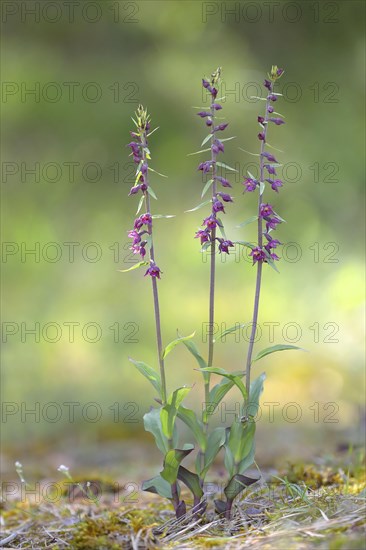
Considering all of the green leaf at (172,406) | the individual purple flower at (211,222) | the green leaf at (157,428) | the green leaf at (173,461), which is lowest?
the green leaf at (173,461)

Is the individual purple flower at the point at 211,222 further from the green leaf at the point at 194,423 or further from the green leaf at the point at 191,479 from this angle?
the green leaf at the point at 191,479

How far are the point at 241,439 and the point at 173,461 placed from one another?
0.28 m

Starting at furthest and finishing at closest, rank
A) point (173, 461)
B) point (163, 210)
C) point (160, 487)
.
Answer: point (163, 210), point (160, 487), point (173, 461)

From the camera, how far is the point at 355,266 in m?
5.93

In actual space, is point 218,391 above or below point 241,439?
above

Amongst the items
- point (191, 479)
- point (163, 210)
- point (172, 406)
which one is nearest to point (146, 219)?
point (172, 406)

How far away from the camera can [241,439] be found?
263cm

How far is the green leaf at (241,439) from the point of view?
2621 millimetres

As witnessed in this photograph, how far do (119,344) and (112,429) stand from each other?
1.02 m

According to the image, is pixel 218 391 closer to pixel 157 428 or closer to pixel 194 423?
pixel 194 423

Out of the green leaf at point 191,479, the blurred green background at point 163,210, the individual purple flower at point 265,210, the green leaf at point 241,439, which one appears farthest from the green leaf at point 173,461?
the blurred green background at point 163,210

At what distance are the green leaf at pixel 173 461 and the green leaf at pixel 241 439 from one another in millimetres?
177

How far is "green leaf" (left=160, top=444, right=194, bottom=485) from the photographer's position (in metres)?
2.57

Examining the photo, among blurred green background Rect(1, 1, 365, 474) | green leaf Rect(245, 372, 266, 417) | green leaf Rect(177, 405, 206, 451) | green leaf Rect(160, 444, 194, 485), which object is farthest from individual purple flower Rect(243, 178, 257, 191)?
blurred green background Rect(1, 1, 365, 474)
